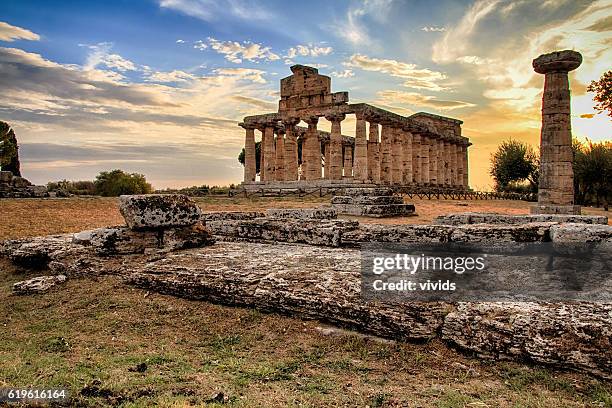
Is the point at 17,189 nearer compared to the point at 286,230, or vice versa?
the point at 286,230

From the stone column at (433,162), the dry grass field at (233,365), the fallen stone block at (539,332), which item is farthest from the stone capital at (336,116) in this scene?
the fallen stone block at (539,332)

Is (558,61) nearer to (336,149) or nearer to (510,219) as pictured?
(510,219)

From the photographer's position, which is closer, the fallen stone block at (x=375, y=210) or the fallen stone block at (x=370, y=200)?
the fallen stone block at (x=375, y=210)

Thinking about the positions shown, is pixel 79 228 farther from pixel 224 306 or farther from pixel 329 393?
pixel 329 393

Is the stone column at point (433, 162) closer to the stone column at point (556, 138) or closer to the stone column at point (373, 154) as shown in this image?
the stone column at point (373, 154)

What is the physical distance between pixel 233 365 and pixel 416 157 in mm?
41120

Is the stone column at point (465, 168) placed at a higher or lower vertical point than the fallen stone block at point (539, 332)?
higher

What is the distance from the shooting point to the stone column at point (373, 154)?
36.9 m

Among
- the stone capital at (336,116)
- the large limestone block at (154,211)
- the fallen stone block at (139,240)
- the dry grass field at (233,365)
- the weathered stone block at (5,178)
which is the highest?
the stone capital at (336,116)

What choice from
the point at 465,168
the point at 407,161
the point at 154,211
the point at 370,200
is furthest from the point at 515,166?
the point at 154,211

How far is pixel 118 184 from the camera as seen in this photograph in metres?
39.8

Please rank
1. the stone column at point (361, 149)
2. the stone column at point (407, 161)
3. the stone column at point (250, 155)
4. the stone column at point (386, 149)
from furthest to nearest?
the stone column at point (407, 161)
the stone column at point (250, 155)
the stone column at point (386, 149)
the stone column at point (361, 149)

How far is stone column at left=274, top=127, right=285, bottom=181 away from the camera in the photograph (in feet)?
130

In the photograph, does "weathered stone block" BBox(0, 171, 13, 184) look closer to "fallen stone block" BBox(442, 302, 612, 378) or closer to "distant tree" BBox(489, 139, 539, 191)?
"fallen stone block" BBox(442, 302, 612, 378)
